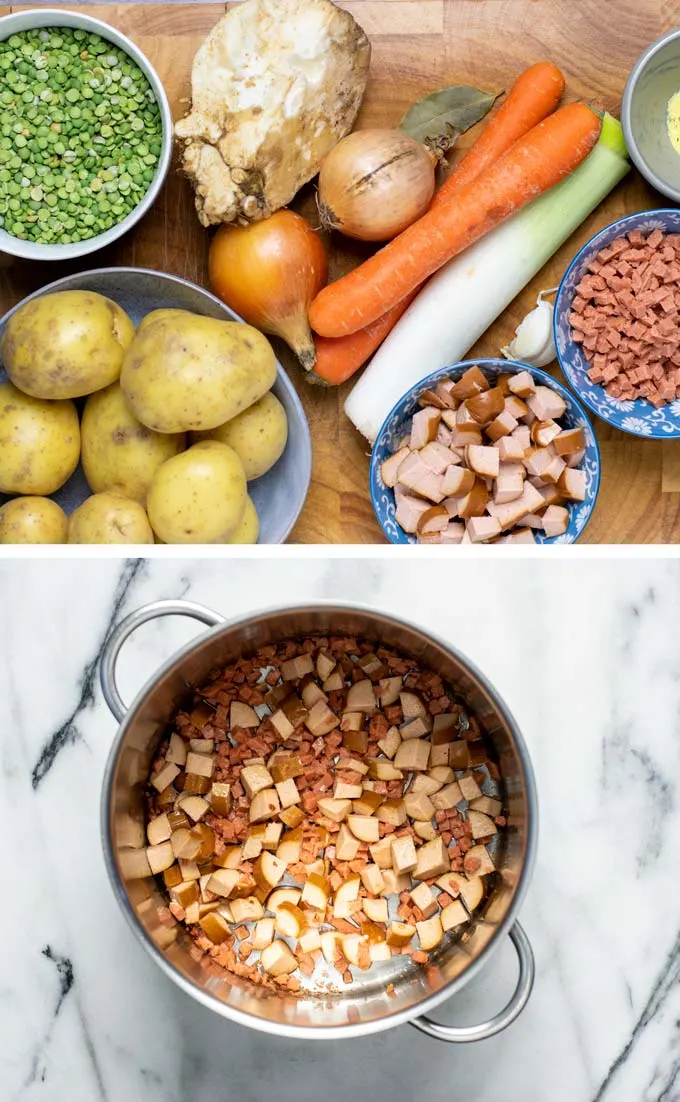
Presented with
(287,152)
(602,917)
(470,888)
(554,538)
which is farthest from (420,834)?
(287,152)

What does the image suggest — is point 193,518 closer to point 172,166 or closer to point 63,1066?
point 172,166

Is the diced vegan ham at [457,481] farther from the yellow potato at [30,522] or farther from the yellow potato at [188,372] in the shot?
the yellow potato at [30,522]

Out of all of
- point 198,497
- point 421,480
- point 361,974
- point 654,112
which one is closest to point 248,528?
point 198,497

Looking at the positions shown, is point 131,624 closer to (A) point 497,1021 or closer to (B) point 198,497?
(B) point 198,497

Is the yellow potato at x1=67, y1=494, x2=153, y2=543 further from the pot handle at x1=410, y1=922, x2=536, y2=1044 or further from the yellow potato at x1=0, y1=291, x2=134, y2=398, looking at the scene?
the pot handle at x1=410, y1=922, x2=536, y2=1044

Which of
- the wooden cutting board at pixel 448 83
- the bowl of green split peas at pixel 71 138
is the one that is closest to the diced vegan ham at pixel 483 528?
the wooden cutting board at pixel 448 83

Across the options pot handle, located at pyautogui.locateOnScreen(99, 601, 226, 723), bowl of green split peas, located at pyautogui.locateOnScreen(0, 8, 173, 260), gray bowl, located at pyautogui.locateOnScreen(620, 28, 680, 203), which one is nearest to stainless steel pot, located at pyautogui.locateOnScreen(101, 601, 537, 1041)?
pot handle, located at pyautogui.locateOnScreen(99, 601, 226, 723)
